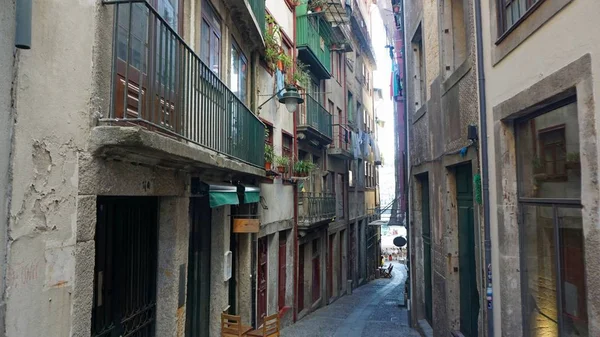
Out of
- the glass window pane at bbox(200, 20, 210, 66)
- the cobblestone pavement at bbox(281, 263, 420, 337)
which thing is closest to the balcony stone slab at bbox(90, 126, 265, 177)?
the glass window pane at bbox(200, 20, 210, 66)

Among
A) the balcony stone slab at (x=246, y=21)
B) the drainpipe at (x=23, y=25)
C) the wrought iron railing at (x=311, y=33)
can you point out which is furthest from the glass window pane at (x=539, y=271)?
the wrought iron railing at (x=311, y=33)

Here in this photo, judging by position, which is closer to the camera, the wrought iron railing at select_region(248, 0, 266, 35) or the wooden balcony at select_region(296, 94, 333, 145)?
the wrought iron railing at select_region(248, 0, 266, 35)

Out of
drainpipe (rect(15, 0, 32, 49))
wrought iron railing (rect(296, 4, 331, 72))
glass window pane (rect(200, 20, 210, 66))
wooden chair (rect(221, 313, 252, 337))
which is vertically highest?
wrought iron railing (rect(296, 4, 331, 72))

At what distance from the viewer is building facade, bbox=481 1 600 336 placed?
3541 millimetres

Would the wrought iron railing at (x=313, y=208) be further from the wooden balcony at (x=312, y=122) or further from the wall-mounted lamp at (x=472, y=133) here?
the wall-mounted lamp at (x=472, y=133)

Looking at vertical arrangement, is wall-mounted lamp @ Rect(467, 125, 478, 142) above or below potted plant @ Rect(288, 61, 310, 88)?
below

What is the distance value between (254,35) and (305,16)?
5141 millimetres

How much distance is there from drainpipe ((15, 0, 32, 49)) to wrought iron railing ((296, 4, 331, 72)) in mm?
11338

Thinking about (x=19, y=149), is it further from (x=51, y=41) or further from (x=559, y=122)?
(x=559, y=122)

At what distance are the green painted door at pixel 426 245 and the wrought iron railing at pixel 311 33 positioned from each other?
228 inches

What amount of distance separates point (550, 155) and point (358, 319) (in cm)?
955

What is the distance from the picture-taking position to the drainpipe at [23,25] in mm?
2740

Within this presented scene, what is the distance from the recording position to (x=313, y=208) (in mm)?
14242

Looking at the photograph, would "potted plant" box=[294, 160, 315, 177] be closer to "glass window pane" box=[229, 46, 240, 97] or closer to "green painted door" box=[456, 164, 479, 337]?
"glass window pane" box=[229, 46, 240, 97]
